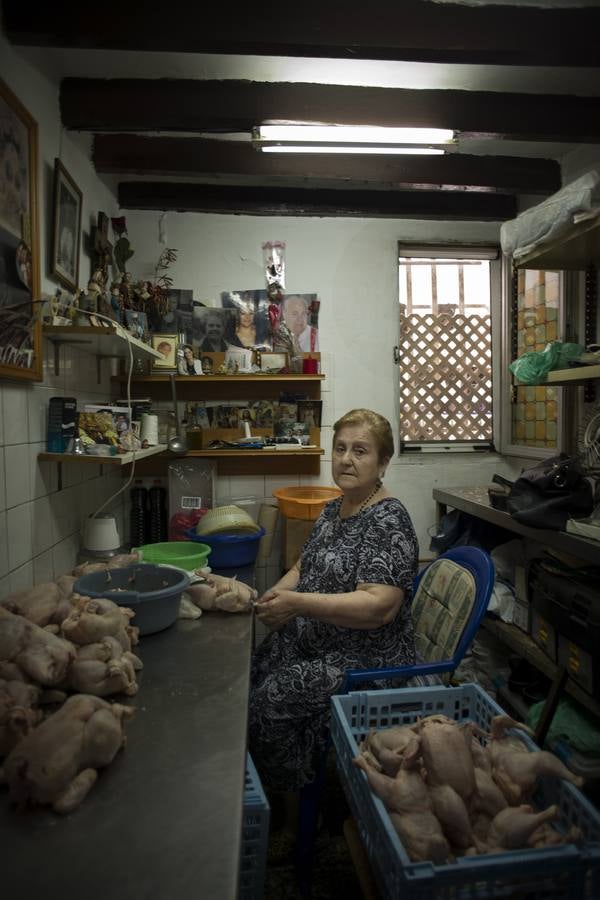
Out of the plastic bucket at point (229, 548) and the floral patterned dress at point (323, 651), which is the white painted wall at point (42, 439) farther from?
the floral patterned dress at point (323, 651)

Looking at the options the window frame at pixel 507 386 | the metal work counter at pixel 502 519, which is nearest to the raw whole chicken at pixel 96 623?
the metal work counter at pixel 502 519

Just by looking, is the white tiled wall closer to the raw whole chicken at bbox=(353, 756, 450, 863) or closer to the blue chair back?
the blue chair back

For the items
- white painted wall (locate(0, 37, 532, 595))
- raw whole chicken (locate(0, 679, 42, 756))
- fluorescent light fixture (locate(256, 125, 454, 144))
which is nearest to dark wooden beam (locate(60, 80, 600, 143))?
fluorescent light fixture (locate(256, 125, 454, 144))

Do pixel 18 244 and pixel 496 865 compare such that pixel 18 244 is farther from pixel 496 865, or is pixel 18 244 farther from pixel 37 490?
pixel 496 865

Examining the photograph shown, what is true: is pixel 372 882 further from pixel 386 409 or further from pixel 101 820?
pixel 386 409

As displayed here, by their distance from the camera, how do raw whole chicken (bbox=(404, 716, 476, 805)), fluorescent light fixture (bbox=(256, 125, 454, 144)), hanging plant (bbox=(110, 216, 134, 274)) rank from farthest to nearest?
1. hanging plant (bbox=(110, 216, 134, 274))
2. fluorescent light fixture (bbox=(256, 125, 454, 144))
3. raw whole chicken (bbox=(404, 716, 476, 805))

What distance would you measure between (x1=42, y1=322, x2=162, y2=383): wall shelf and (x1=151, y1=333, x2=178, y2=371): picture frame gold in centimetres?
26

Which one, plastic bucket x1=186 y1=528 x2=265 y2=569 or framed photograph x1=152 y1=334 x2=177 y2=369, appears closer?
plastic bucket x1=186 y1=528 x2=265 y2=569

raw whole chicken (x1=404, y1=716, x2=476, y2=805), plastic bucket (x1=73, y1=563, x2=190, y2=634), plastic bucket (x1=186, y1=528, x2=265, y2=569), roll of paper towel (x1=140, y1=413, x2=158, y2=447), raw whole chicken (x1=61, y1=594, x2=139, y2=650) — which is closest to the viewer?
raw whole chicken (x1=404, y1=716, x2=476, y2=805)

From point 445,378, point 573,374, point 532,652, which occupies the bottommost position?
point 532,652

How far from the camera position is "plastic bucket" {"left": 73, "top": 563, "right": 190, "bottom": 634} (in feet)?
4.97

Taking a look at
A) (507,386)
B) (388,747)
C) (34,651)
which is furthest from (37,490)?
(507,386)

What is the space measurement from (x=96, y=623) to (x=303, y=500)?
1728 mm

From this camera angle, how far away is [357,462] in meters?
1.83
